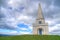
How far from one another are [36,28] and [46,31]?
2.94ft

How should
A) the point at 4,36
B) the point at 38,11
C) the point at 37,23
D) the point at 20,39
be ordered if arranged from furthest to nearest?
the point at 37,23, the point at 38,11, the point at 4,36, the point at 20,39

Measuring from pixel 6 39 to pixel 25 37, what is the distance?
0.95 m

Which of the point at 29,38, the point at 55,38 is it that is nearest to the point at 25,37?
the point at 29,38

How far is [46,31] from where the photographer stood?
10148mm

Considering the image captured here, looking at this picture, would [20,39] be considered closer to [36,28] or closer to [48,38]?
[48,38]

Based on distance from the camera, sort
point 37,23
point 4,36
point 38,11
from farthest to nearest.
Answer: point 37,23 → point 38,11 → point 4,36

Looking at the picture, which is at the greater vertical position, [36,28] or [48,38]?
[36,28]

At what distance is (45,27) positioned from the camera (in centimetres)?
1055

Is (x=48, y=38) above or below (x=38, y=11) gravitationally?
below

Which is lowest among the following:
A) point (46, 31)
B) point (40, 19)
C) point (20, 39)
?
point (20, 39)

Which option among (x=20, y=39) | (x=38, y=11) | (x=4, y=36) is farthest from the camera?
(x=38, y=11)

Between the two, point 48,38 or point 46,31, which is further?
point 46,31

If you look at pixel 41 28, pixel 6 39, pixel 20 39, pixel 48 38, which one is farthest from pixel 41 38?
pixel 41 28

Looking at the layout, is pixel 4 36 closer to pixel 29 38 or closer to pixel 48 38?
pixel 29 38
